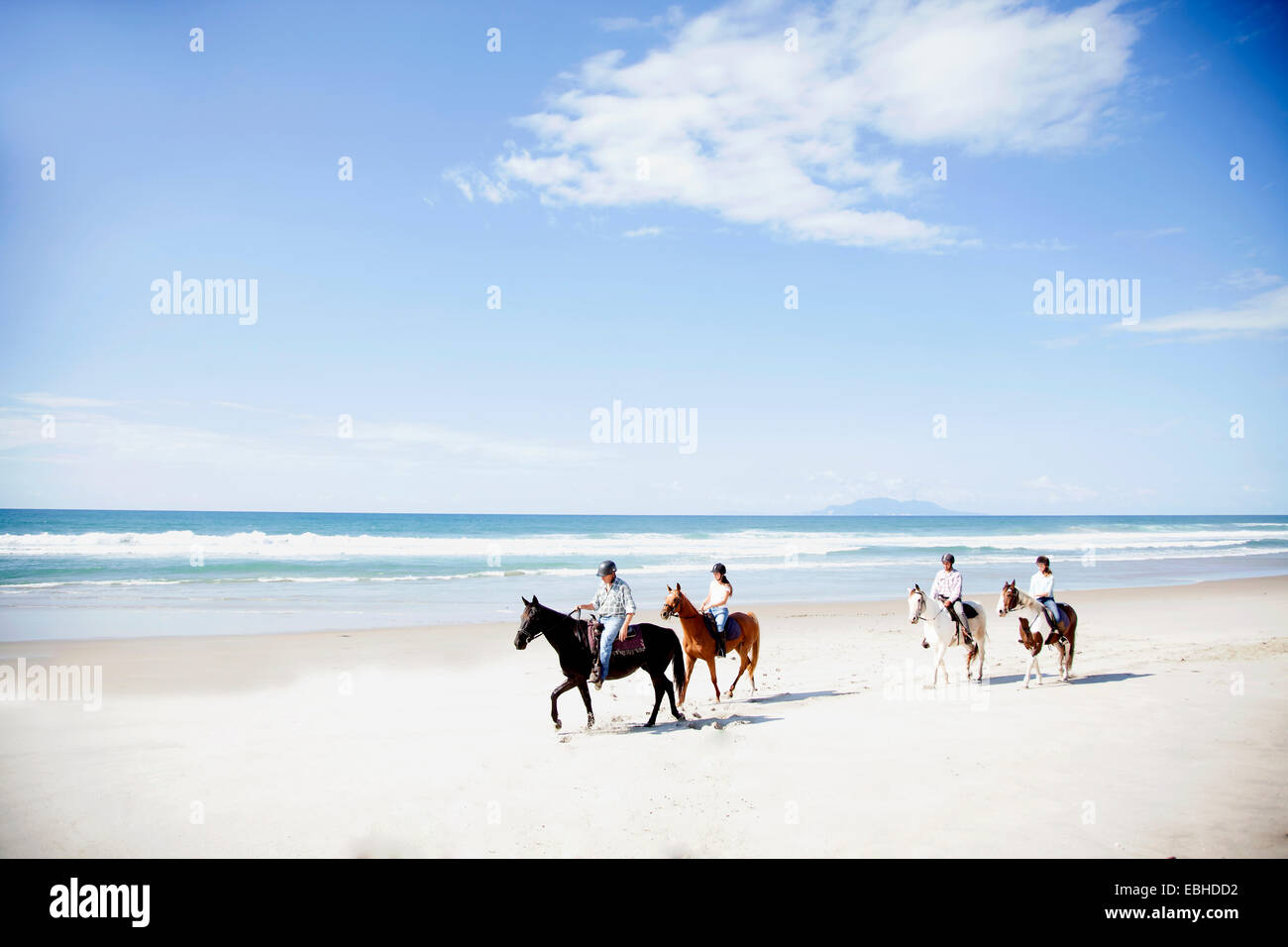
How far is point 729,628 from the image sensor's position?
10711 mm

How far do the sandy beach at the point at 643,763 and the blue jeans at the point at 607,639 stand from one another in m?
0.79

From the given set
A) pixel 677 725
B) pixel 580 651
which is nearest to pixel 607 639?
pixel 580 651

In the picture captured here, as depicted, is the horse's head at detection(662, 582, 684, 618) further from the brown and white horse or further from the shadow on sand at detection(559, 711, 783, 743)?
the brown and white horse

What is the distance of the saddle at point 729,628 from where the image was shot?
1048cm

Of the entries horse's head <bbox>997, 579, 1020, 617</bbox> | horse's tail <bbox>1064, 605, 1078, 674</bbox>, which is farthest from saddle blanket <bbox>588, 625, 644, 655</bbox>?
horse's tail <bbox>1064, 605, 1078, 674</bbox>

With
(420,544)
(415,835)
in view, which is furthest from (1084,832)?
(420,544)

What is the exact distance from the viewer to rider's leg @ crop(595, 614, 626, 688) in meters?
8.77

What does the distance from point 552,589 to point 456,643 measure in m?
9.50

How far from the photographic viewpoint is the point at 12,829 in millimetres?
5965

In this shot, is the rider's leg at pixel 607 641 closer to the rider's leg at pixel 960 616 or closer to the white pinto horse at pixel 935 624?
the white pinto horse at pixel 935 624

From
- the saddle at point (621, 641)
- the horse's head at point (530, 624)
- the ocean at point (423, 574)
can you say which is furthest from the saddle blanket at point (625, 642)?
the ocean at point (423, 574)

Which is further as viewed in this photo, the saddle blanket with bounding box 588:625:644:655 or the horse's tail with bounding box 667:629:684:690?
the horse's tail with bounding box 667:629:684:690

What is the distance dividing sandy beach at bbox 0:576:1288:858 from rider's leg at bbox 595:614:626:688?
0.77 metres
